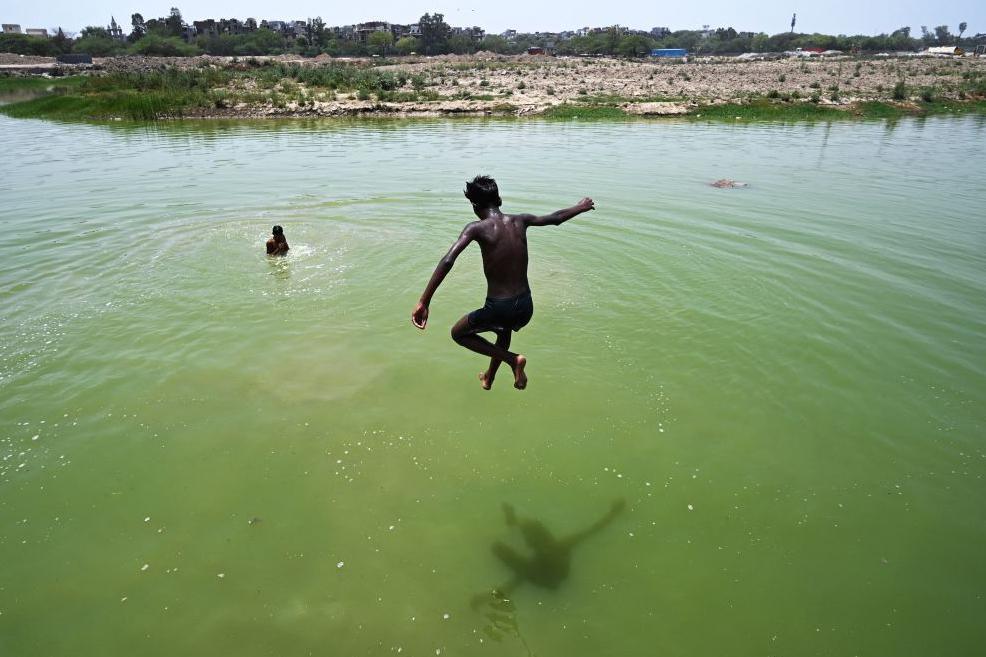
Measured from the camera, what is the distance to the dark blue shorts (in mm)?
5188

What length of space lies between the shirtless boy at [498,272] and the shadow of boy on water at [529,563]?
1213 millimetres

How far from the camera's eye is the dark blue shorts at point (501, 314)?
5188 millimetres

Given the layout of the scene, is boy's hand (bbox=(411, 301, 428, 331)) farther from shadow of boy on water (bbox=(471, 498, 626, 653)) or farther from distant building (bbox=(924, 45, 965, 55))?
distant building (bbox=(924, 45, 965, 55))

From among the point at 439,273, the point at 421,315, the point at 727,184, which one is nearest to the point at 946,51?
the point at 727,184

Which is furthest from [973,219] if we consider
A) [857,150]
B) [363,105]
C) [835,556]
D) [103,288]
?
[363,105]

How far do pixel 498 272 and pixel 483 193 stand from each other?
691mm

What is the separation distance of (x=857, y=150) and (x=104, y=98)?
4418 centimetres

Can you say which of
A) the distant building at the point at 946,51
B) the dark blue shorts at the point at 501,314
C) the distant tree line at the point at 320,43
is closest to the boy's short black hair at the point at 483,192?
the dark blue shorts at the point at 501,314

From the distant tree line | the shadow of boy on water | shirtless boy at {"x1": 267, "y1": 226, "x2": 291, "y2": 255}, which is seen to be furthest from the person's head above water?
the distant tree line

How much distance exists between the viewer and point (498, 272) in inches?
201

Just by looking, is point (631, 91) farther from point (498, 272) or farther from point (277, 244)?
point (498, 272)

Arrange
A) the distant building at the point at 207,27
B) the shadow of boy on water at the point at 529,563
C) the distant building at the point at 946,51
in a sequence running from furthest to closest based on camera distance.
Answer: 1. the distant building at the point at 207,27
2. the distant building at the point at 946,51
3. the shadow of boy on water at the point at 529,563

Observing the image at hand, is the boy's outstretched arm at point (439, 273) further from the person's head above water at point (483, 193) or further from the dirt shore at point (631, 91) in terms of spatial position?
the dirt shore at point (631, 91)

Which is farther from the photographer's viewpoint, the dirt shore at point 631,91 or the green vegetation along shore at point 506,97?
the dirt shore at point 631,91
